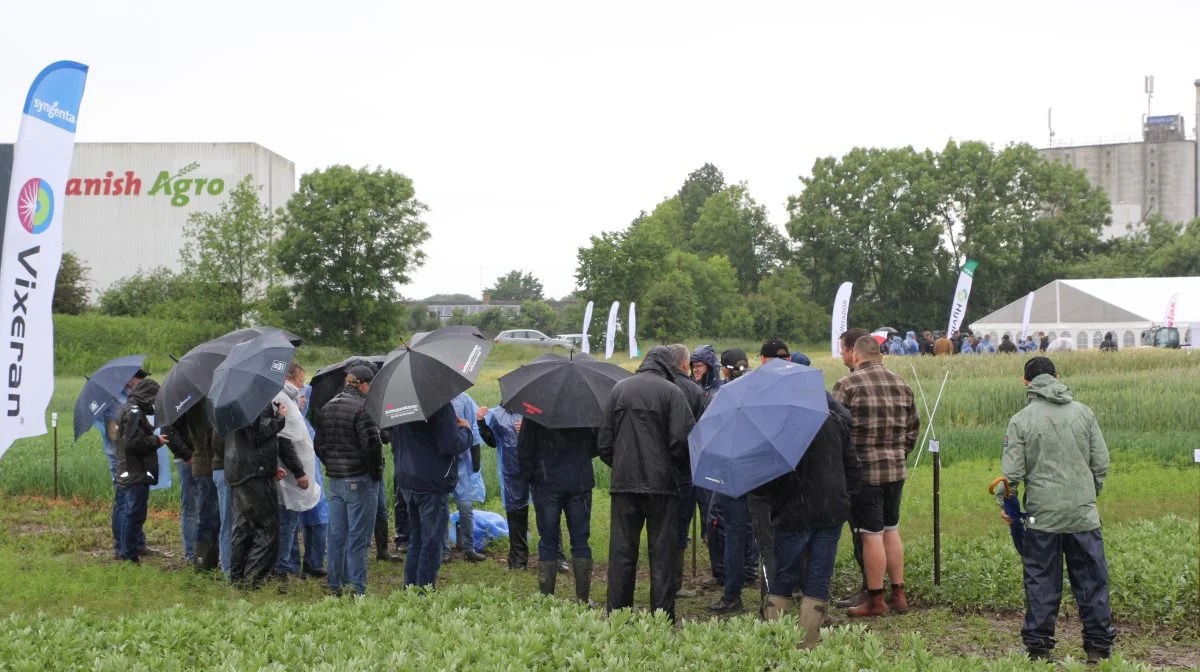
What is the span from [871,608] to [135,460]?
6.65 metres

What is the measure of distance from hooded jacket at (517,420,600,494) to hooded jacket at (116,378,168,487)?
408 centimetres

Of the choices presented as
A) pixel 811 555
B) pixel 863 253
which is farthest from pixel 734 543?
pixel 863 253

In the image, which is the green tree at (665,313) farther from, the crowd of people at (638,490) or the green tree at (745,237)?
the crowd of people at (638,490)

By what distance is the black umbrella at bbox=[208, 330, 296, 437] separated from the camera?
8531 millimetres

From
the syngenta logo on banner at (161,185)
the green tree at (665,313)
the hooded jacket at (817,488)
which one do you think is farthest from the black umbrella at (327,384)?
the syngenta logo on banner at (161,185)

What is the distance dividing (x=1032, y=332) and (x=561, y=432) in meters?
42.7

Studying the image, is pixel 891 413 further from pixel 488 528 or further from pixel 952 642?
pixel 488 528

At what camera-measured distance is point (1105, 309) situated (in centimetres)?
4444

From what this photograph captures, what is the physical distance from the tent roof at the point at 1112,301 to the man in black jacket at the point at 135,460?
4020cm

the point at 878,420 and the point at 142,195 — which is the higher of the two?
the point at 142,195

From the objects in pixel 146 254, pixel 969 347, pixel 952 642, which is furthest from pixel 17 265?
pixel 146 254

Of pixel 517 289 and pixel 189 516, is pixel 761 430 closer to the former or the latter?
pixel 189 516

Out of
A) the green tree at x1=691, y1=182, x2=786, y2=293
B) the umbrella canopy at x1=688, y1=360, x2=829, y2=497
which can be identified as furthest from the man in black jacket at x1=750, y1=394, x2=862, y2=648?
the green tree at x1=691, y1=182, x2=786, y2=293

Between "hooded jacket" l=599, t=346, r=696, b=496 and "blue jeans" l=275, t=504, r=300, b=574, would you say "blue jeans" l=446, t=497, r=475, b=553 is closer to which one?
"blue jeans" l=275, t=504, r=300, b=574
